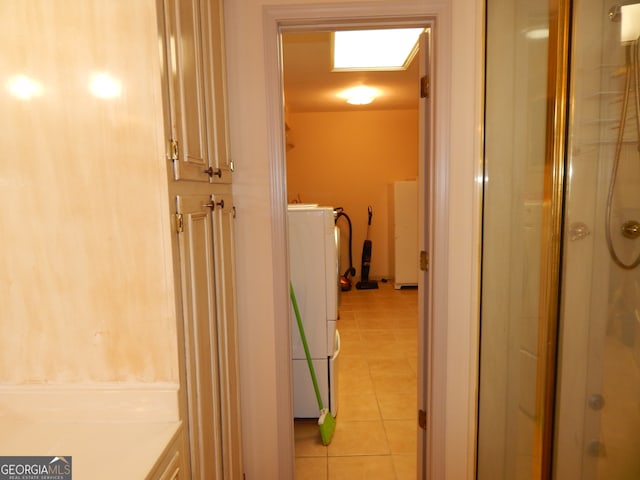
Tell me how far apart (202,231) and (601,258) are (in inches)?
54.1

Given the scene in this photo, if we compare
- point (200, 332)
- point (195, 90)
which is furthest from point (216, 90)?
point (200, 332)

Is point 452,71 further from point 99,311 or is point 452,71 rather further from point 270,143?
point 99,311

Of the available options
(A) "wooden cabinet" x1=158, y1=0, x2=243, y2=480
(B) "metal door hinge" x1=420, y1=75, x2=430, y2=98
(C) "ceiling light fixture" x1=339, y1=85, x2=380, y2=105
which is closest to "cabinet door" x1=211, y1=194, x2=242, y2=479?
(A) "wooden cabinet" x1=158, y1=0, x2=243, y2=480

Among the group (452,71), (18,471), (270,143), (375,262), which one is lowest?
(375,262)

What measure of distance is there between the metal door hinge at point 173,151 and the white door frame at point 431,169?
683mm

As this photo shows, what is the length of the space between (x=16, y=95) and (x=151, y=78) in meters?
0.34

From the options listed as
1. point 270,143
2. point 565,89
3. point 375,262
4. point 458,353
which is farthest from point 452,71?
point 375,262

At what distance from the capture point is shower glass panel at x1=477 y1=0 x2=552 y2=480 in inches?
53.1

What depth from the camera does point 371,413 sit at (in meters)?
2.56

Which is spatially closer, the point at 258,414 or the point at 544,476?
the point at 544,476

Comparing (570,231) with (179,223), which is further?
(570,231)

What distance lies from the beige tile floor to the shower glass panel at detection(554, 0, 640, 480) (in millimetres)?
944

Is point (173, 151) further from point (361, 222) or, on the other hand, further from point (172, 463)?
point (361, 222)

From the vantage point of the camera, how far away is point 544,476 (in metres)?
1.32
